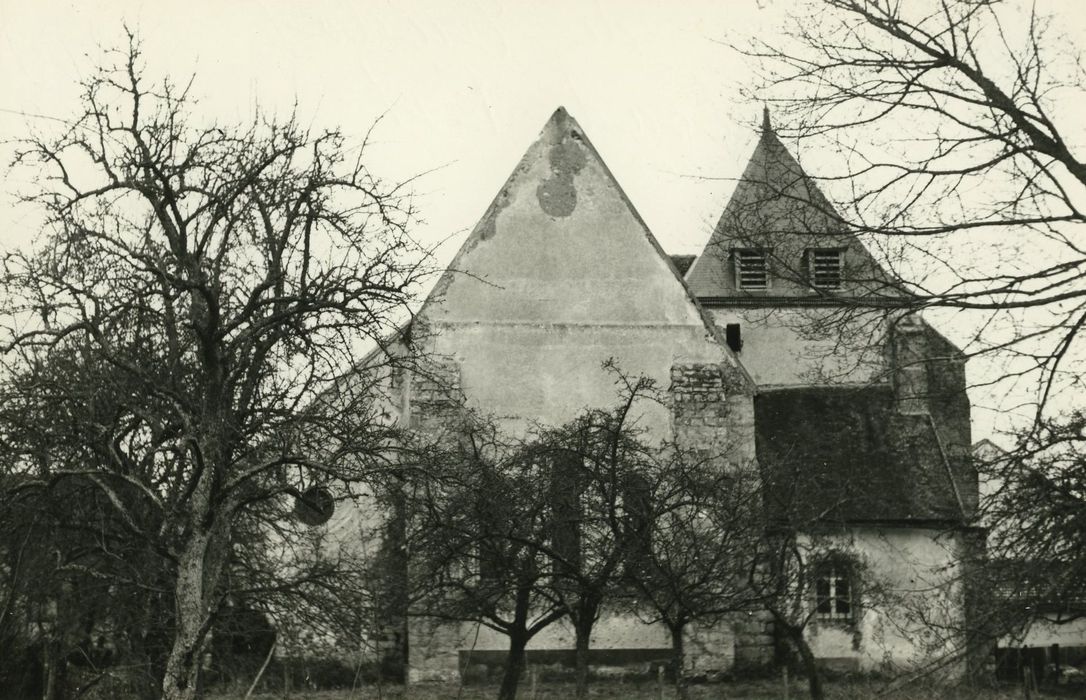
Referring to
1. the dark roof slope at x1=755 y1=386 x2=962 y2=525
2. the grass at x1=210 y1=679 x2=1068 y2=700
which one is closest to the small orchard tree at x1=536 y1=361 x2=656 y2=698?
the grass at x1=210 y1=679 x2=1068 y2=700

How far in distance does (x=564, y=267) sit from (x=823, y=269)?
14.3 m

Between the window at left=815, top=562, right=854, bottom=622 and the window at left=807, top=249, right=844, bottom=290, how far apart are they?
14.0m

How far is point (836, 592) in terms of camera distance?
24.6m

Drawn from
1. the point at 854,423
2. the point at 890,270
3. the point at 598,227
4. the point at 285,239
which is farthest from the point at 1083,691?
the point at 285,239

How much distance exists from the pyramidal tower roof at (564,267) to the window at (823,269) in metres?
13.5

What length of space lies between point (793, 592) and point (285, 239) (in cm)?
1106

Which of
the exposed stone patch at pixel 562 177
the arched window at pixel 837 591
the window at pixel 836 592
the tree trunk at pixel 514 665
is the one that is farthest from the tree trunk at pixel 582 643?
the exposed stone patch at pixel 562 177

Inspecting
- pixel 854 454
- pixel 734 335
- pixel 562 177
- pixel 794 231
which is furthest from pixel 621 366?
pixel 794 231

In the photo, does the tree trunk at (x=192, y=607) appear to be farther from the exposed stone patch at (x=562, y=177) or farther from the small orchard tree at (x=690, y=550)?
the exposed stone patch at (x=562, y=177)

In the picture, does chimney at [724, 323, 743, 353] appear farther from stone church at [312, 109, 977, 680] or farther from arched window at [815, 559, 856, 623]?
arched window at [815, 559, 856, 623]

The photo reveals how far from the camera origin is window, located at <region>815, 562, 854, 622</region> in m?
24.1

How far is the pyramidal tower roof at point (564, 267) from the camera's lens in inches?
956

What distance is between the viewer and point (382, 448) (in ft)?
33.1

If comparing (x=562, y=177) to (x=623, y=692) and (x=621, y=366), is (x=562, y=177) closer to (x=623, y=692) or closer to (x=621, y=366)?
(x=621, y=366)
